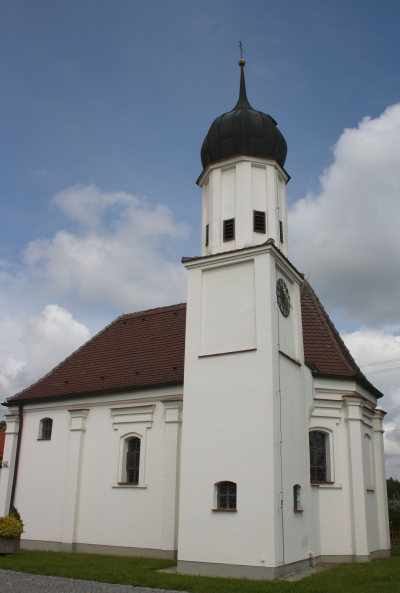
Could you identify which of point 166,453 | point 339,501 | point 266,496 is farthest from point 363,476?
point 166,453

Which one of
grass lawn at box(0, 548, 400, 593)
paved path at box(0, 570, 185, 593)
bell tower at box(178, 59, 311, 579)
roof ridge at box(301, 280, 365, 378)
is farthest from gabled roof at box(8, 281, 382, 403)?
paved path at box(0, 570, 185, 593)

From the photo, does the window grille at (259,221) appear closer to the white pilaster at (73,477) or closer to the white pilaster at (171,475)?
the white pilaster at (171,475)

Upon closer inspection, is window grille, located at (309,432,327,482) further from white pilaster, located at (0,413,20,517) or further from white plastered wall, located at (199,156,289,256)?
white pilaster, located at (0,413,20,517)

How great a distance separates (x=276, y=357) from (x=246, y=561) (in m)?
5.00

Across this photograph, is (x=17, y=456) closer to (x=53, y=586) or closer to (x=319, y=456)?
(x=53, y=586)

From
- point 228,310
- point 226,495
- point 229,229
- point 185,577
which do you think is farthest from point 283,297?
point 185,577

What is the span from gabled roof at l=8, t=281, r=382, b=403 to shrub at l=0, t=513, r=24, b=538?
16.6 feet

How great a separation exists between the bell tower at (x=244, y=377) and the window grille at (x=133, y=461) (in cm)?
411

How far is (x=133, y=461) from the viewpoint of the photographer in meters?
18.5

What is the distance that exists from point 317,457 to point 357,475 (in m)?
1.29

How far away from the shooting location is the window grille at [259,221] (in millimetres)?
16672

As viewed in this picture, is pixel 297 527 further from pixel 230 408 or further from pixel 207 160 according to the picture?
pixel 207 160

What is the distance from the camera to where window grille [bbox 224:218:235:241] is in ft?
54.8

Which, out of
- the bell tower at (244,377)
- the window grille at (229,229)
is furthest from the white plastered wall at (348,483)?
the window grille at (229,229)
